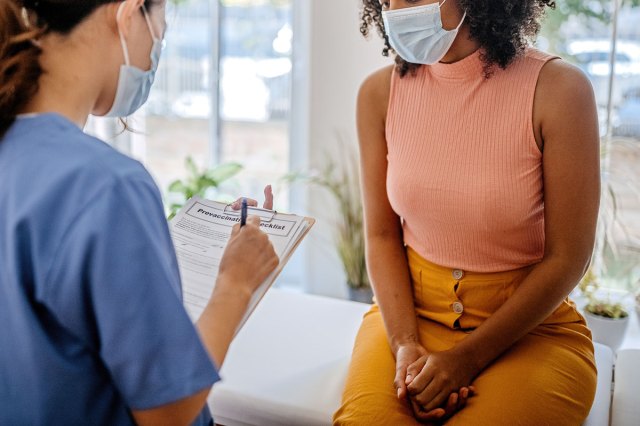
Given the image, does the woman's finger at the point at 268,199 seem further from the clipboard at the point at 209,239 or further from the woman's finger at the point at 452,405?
the woman's finger at the point at 452,405

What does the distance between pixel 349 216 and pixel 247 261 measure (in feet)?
5.74

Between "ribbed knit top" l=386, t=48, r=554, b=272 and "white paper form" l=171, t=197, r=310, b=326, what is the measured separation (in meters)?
0.45

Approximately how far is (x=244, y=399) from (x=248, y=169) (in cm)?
191

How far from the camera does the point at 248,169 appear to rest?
136 inches

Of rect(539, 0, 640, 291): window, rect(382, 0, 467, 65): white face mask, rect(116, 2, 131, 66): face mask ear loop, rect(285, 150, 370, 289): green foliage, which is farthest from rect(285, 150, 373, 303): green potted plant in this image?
rect(116, 2, 131, 66): face mask ear loop

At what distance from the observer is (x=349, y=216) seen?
2.81 m

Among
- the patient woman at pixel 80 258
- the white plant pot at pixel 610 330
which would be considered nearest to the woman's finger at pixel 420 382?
the patient woman at pixel 80 258

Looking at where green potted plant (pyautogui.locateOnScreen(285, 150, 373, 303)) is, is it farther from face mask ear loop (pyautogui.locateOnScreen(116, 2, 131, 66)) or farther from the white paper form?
face mask ear loop (pyautogui.locateOnScreen(116, 2, 131, 66))

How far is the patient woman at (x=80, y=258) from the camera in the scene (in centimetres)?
83

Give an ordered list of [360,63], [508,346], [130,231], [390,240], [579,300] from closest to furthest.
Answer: [130,231] < [508,346] < [390,240] < [579,300] < [360,63]

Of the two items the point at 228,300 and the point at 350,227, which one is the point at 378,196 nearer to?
the point at 228,300

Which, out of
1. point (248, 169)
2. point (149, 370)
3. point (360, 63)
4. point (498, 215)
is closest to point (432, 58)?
point (498, 215)

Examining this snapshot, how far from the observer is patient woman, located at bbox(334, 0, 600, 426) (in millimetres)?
1415

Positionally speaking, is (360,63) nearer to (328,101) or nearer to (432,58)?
(328,101)
